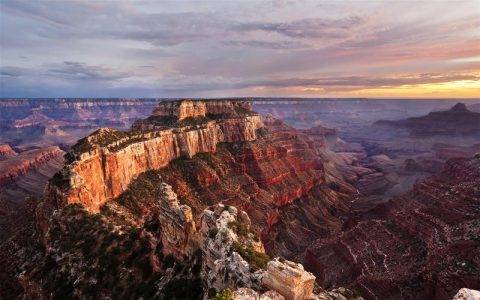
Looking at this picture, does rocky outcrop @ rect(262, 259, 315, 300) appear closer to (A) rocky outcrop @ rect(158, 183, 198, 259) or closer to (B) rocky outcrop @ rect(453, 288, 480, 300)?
(B) rocky outcrop @ rect(453, 288, 480, 300)

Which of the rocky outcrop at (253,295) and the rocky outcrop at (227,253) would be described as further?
the rocky outcrop at (227,253)

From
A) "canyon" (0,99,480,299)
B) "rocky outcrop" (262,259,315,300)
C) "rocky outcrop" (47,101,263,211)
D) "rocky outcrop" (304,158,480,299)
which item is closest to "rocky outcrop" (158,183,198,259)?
"canyon" (0,99,480,299)

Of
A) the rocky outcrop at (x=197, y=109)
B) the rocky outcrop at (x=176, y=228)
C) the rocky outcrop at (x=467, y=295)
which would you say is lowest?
the rocky outcrop at (x=176, y=228)

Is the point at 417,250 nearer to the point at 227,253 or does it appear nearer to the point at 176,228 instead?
the point at 176,228

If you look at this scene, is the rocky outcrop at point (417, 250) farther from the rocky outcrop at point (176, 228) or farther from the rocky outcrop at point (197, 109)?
the rocky outcrop at point (197, 109)

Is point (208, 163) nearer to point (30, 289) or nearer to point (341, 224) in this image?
point (341, 224)

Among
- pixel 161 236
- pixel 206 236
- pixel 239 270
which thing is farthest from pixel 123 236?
pixel 239 270

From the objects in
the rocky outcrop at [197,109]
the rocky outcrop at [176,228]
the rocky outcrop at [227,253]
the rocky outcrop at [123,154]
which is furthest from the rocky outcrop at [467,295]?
the rocky outcrop at [197,109]
